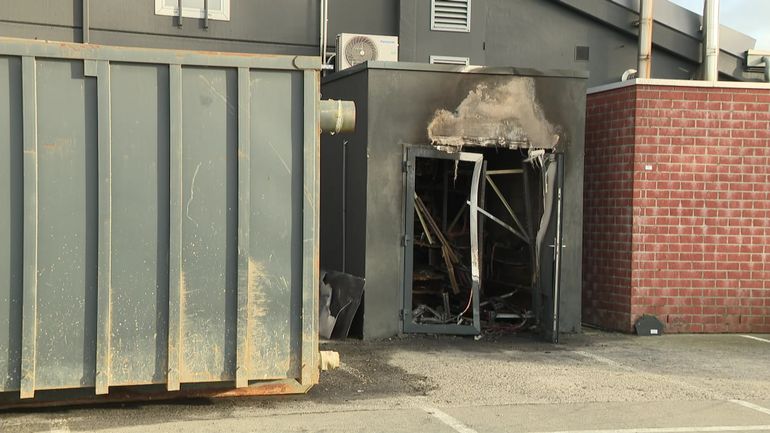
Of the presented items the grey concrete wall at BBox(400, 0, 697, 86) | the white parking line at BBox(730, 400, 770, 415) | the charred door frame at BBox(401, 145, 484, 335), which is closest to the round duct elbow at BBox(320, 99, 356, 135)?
the charred door frame at BBox(401, 145, 484, 335)

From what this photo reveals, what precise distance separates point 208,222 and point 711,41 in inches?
400

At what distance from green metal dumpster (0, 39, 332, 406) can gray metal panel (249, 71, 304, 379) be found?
0.04ft

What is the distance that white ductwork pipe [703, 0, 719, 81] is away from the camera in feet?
44.5

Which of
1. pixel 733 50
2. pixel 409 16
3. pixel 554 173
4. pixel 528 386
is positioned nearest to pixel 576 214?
pixel 554 173

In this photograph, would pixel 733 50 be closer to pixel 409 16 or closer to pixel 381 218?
pixel 409 16

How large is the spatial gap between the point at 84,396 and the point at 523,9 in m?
10.3

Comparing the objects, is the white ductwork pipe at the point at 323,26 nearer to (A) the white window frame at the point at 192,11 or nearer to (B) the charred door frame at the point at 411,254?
(A) the white window frame at the point at 192,11

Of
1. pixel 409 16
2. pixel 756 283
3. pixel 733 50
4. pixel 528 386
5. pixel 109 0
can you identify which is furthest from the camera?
pixel 733 50

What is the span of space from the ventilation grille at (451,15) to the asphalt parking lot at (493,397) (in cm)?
590

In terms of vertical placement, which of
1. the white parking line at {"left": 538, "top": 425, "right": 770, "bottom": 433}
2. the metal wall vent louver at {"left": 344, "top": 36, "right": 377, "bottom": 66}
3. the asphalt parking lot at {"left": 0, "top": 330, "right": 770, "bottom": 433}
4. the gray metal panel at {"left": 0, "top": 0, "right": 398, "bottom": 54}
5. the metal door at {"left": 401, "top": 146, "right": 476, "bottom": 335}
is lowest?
the asphalt parking lot at {"left": 0, "top": 330, "right": 770, "bottom": 433}

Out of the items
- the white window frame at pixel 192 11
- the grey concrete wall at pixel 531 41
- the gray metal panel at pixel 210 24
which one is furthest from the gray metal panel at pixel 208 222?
the grey concrete wall at pixel 531 41

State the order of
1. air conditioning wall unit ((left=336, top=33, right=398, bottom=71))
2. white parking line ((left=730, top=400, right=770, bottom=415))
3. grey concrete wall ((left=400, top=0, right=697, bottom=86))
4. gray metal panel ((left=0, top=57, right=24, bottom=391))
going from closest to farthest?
gray metal panel ((left=0, top=57, right=24, bottom=391))
white parking line ((left=730, top=400, right=770, bottom=415))
air conditioning wall unit ((left=336, top=33, right=398, bottom=71))
grey concrete wall ((left=400, top=0, right=697, bottom=86))

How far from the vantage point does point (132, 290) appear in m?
6.22

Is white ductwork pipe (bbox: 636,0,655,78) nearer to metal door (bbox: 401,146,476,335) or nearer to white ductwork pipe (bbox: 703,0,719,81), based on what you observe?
white ductwork pipe (bbox: 703,0,719,81)
